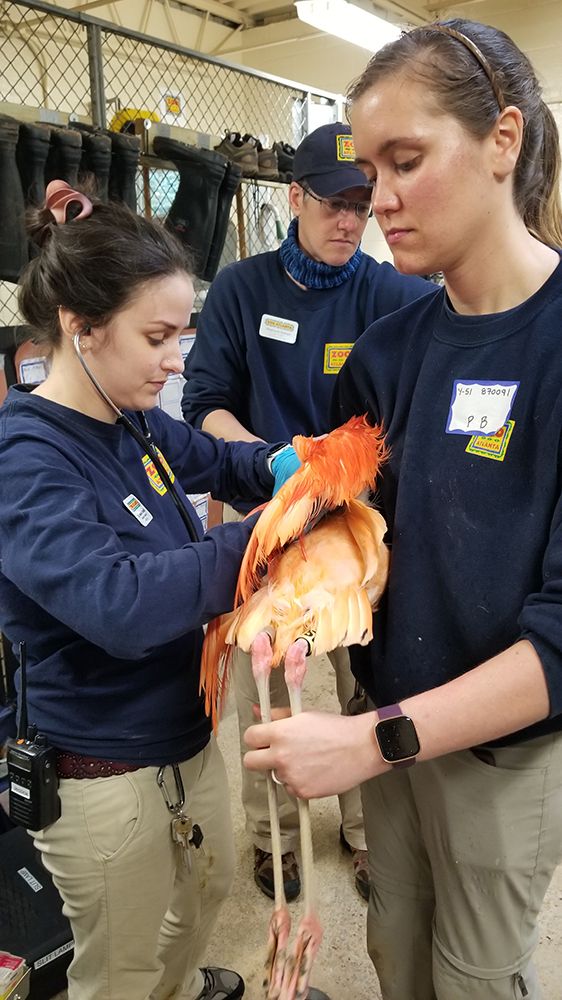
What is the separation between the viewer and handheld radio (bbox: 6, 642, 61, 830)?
121 cm

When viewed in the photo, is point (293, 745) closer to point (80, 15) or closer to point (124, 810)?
point (124, 810)

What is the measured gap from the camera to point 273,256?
2145 mm

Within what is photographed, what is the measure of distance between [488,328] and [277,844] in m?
0.80

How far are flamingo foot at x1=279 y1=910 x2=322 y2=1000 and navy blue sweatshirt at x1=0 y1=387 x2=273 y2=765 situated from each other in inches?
16.4

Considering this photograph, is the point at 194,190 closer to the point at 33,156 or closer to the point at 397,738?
the point at 33,156

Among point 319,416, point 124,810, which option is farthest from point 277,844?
point 319,416

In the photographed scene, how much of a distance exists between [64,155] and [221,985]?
2571mm

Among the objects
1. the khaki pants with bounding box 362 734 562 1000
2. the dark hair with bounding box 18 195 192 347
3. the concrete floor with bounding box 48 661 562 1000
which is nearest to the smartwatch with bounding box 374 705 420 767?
the khaki pants with bounding box 362 734 562 1000

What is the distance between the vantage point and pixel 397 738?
95 centimetres

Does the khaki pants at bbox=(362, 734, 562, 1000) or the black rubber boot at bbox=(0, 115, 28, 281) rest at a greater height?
the black rubber boot at bbox=(0, 115, 28, 281)

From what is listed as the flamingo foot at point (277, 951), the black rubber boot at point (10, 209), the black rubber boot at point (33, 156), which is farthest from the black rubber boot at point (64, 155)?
the flamingo foot at point (277, 951)

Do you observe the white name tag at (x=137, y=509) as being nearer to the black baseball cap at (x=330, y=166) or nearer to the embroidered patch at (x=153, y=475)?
the embroidered patch at (x=153, y=475)

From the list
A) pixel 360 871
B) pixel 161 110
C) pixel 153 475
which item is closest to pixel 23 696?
pixel 153 475

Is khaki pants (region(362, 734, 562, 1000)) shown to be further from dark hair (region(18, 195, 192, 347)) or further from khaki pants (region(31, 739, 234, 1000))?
dark hair (region(18, 195, 192, 347))
